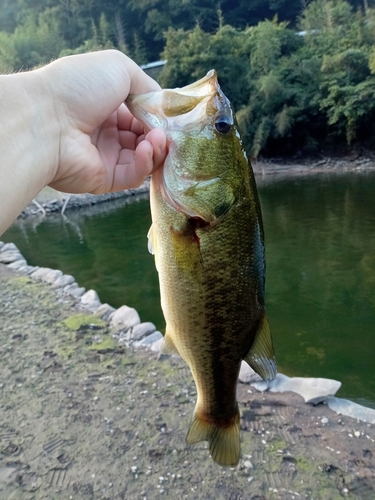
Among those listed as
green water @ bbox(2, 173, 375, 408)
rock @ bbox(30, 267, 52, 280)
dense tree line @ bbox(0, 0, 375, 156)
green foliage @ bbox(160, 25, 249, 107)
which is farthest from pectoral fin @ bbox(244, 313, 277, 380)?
green foliage @ bbox(160, 25, 249, 107)

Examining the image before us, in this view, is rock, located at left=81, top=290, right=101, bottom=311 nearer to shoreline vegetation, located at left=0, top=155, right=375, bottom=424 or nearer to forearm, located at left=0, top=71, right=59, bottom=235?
shoreline vegetation, located at left=0, top=155, right=375, bottom=424

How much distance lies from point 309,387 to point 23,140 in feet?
12.8

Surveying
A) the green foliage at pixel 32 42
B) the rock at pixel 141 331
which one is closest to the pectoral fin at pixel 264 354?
the rock at pixel 141 331

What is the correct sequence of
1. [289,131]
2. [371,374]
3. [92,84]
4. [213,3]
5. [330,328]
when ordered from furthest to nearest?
[213,3] < [289,131] < [330,328] < [371,374] < [92,84]

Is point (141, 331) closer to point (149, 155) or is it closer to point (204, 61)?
point (149, 155)

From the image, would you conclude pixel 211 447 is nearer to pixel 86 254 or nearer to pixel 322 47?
pixel 86 254

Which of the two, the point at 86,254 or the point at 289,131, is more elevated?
the point at 86,254

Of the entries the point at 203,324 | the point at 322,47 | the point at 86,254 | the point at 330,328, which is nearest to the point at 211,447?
the point at 203,324

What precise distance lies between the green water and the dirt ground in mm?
1433

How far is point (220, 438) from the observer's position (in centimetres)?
205

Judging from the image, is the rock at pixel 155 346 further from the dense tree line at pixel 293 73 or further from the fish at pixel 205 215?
the dense tree line at pixel 293 73

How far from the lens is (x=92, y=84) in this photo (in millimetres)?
1839

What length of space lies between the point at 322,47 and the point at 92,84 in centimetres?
3722

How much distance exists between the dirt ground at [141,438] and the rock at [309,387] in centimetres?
10
